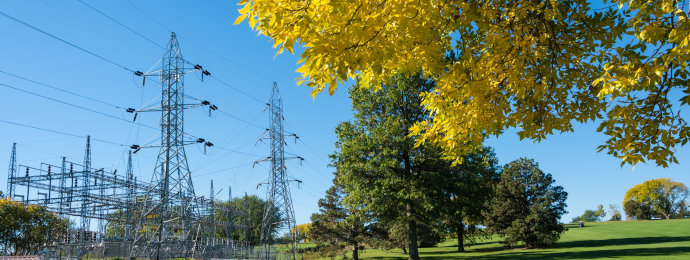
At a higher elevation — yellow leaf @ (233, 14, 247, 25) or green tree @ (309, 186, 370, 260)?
yellow leaf @ (233, 14, 247, 25)

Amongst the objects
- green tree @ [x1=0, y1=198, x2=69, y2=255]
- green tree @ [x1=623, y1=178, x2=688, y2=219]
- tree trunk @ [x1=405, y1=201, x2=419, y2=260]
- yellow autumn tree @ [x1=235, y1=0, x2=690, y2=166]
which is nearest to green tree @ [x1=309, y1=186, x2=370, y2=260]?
tree trunk @ [x1=405, y1=201, x2=419, y2=260]

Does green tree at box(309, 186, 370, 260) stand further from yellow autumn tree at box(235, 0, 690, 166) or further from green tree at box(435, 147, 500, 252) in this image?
yellow autumn tree at box(235, 0, 690, 166)

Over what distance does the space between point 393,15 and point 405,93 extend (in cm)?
1821

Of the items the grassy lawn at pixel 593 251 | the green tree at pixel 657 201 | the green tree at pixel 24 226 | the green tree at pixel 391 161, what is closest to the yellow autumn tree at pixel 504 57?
the green tree at pixel 391 161

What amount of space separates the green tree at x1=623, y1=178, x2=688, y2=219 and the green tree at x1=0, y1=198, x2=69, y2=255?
112 metres

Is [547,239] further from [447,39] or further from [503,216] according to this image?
[447,39]

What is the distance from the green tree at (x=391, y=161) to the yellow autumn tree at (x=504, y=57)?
14.3m

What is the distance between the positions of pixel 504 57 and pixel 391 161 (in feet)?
49.4

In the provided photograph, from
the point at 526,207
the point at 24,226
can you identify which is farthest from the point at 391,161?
the point at 526,207

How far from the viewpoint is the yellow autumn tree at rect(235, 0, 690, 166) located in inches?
139

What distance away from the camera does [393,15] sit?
373 cm

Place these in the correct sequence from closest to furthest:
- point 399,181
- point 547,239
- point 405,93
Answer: point 399,181 < point 405,93 < point 547,239

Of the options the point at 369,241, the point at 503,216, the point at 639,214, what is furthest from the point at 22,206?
the point at 639,214

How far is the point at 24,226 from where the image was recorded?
26.7 m
